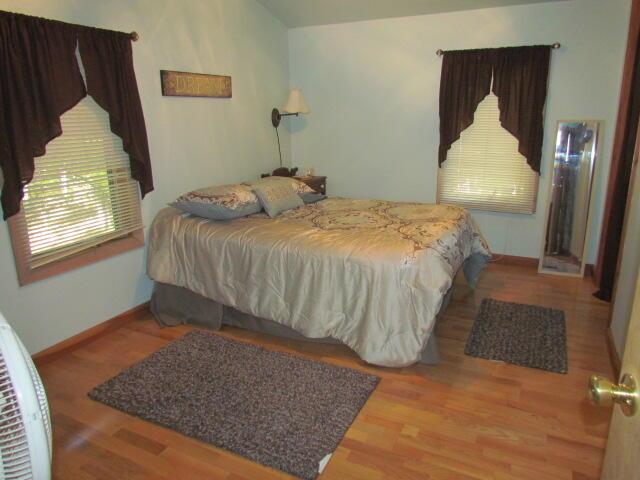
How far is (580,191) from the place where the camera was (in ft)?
13.3

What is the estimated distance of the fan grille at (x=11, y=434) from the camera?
2.70 ft

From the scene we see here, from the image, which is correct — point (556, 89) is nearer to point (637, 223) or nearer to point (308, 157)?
point (637, 223)

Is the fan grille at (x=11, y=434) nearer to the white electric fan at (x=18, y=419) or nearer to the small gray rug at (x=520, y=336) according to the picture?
the white electric fan at (x=18, y=419)

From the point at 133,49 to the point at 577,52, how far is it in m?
3.58

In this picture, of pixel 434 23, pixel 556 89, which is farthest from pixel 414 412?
pixel 434 23

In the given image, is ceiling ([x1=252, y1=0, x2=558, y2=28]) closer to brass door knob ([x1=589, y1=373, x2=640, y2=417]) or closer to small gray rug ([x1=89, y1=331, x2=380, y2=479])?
small gray rug ([x1=89, y1=331, x2=380, y2=479])

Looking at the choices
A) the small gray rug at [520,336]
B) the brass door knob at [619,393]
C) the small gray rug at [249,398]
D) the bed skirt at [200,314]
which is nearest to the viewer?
the brass door knob at [619,393]

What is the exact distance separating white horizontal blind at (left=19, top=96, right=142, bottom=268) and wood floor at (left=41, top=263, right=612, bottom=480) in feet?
2.40

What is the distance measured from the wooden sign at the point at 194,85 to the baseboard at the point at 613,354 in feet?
11.4

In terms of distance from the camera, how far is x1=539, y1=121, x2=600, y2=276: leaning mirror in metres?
3.98

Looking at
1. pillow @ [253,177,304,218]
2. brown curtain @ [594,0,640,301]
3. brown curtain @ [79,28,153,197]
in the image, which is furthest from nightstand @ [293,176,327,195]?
brown curtain @ [594,0,640,301]

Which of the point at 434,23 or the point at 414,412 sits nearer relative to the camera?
the point at 414,412

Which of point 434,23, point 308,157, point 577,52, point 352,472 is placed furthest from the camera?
point 308,157

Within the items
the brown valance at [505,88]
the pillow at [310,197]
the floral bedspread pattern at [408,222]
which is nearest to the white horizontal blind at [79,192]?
the floral bedspread pattern at [408,222]
